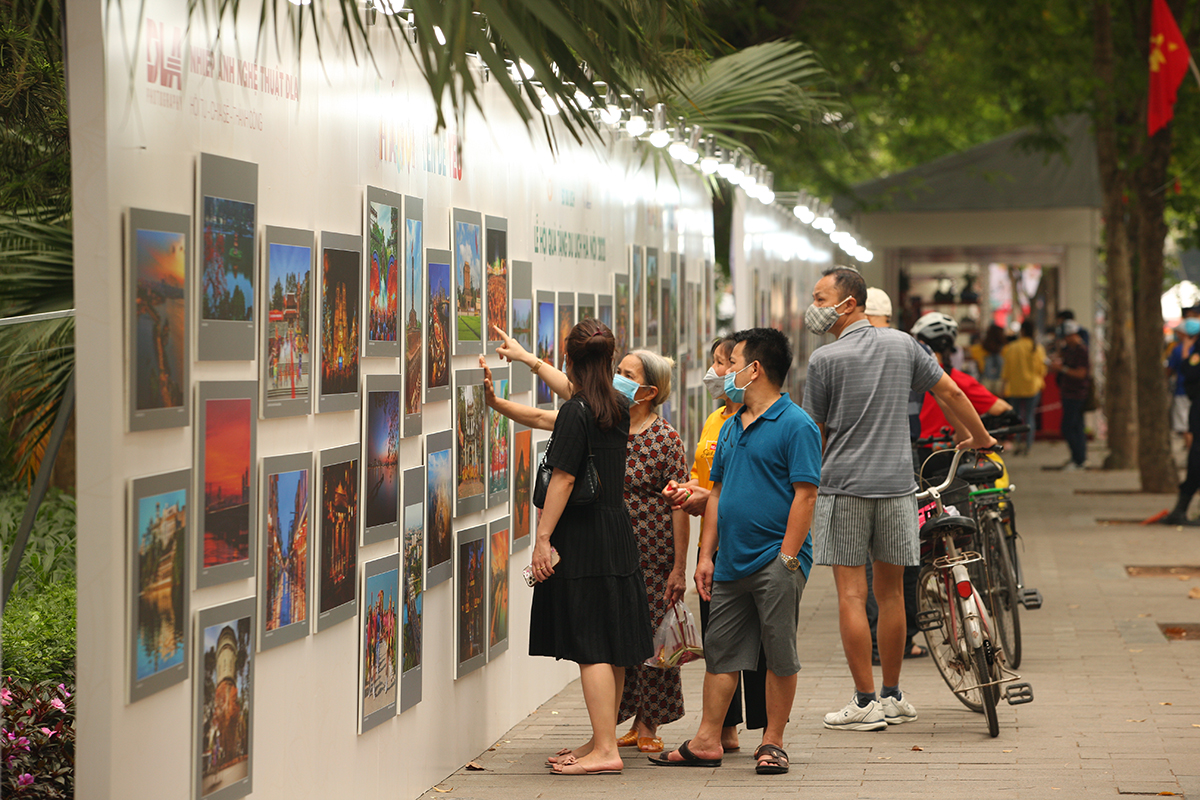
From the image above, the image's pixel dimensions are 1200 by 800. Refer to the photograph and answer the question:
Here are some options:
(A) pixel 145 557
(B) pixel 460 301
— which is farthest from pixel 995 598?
(A) pixel 145 557

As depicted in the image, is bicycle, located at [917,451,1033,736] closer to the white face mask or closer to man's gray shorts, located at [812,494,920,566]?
man's gray shorts, located at [812,494,920,566]

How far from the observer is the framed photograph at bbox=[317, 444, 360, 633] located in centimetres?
493

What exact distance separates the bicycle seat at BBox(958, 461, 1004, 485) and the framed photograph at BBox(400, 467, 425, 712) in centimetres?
327

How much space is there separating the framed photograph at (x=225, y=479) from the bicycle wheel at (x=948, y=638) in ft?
12.2

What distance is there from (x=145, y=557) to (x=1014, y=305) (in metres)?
23.4

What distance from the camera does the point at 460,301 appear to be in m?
6.23

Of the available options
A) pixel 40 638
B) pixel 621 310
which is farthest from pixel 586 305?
pixel 40 638

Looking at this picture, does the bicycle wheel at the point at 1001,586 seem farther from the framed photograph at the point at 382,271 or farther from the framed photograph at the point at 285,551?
the framed photograph at the point at 285,551

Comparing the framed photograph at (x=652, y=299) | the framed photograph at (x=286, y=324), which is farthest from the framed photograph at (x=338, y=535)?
the framed photograph at (x=652, y=299)

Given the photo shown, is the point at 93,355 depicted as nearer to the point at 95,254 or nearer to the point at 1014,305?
the point at 95,254

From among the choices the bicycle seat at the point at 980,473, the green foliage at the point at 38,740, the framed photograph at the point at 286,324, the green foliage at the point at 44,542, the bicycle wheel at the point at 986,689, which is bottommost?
the bicycle wheel at the point at 986,689

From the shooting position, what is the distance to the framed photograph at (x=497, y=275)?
21.7 ft

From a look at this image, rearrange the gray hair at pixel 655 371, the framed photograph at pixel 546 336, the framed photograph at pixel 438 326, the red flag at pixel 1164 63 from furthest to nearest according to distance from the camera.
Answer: the red flag at pixel 1164 63, the framed photograph at pixel 546 336, the gray hair at pixel 655 371, the framed photograph at pixel 438 326

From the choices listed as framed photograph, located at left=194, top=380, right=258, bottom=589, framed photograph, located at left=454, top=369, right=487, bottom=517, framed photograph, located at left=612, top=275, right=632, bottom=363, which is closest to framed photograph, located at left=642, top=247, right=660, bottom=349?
framed photograph, located at left=612, top=275, right=632, bottom=363
